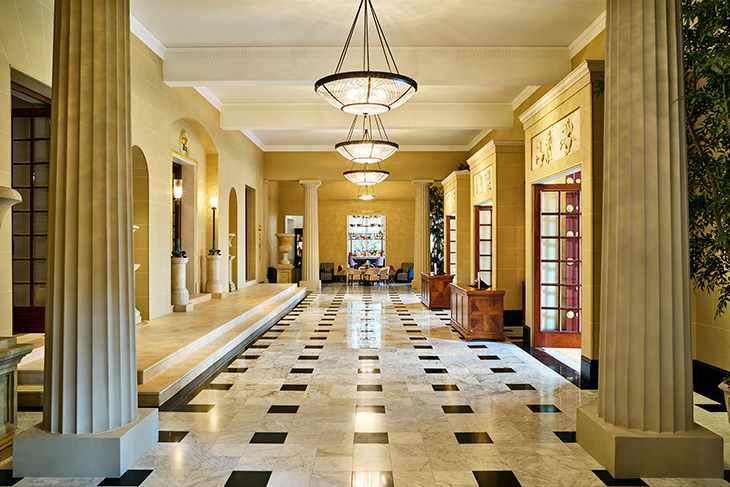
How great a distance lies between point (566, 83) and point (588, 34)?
142cm

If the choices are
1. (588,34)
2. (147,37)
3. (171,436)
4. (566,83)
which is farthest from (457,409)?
(147,37)

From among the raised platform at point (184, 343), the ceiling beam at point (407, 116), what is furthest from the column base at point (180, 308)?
the ceiling beam at point (407, 116)

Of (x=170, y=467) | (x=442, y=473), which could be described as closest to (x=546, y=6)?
(x=442, y=473)

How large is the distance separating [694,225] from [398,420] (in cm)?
266

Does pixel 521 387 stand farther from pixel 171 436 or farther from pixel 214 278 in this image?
pixel 214 278

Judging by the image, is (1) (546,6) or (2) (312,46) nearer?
(1) (546,6)

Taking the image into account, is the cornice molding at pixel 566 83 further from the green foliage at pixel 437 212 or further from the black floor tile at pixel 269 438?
the green foliage at pixel 437 212

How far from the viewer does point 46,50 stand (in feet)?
18.2

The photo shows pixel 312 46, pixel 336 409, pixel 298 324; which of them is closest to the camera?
pixel 336 409

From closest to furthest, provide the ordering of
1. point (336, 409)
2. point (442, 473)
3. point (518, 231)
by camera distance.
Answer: point (442, 473) → point (336, 409) → point (518, 231)

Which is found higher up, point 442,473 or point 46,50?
point 46,50

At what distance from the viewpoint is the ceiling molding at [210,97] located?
1009 centimetres

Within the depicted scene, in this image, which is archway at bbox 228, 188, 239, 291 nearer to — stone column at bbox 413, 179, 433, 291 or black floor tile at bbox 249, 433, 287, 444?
stone column at bbox 413, 179, 433, 291

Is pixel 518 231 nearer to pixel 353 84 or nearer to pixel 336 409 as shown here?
pixel 353 84
